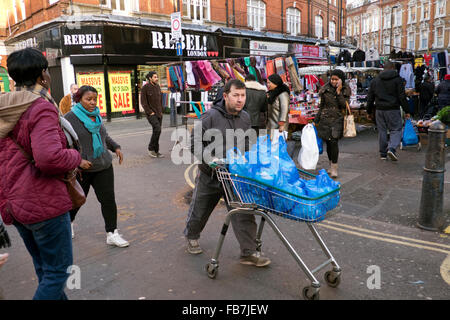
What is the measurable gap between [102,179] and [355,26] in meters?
69.3

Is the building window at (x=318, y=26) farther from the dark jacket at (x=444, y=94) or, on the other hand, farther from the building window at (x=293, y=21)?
the dark jacket at (x=444, y=94)

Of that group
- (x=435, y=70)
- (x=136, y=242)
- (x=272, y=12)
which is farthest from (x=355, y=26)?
(x=136, y=242)

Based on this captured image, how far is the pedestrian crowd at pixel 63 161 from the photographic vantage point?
2367 millimetres

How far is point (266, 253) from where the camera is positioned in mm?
4098

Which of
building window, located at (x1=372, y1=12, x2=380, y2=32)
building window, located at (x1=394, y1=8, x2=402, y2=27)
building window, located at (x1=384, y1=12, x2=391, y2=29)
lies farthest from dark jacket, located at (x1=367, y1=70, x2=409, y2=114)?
building window, located at (x1=372, y1=12, x2=380, y2=32)

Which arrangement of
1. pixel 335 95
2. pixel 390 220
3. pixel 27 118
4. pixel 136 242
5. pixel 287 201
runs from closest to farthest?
1. pixel 27 118
2. pixel 287 201
3. pixel 136 242
4. pixel 390 220
5. pixel 335 95

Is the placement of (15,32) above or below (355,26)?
below

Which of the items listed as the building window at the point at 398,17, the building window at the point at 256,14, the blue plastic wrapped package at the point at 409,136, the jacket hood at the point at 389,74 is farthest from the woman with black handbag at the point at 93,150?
the building window at the point at 398,17

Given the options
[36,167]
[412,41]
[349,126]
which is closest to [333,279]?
[36,167]

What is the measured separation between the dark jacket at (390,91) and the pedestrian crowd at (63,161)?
165 centimetres

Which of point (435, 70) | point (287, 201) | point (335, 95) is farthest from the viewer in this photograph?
point (435, 70)

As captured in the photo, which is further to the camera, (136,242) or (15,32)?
(15,32)
